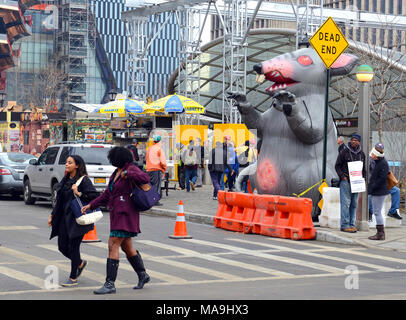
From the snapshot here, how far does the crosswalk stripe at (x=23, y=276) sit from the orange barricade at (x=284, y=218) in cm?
597

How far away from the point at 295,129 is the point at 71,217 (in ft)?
23.8

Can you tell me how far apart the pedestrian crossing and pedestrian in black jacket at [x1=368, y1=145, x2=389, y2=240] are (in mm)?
955

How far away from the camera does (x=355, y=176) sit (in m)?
15.2

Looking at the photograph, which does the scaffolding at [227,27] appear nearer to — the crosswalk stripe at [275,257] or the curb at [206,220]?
the curb at [206,220]

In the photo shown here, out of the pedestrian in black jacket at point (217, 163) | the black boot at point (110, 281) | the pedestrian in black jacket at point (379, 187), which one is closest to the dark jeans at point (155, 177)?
the pedestrian in black jacket at point (217, 163)

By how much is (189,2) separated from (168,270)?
37.0 metres

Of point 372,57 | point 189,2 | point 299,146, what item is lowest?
point 299,146

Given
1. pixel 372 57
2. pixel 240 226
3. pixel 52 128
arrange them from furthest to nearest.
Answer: pixel 52 128
pixel 372 57
pixel 240 226

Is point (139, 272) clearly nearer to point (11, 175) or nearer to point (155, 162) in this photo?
point (155, 162)

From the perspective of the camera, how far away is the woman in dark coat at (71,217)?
977 centimetres

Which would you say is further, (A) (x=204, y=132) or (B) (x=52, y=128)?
(B) (x=52, y=128)

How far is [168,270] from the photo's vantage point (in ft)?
36.1
